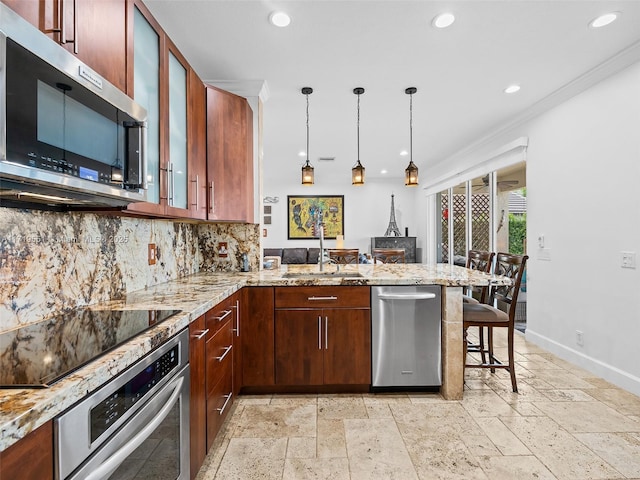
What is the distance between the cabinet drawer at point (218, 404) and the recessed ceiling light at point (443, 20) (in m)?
2.49

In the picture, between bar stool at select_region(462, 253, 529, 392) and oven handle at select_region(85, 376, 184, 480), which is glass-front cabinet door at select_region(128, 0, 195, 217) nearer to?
oven handle at select_region(85, 376, 184, 480)

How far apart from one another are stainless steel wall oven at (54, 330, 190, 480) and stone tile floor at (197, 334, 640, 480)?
565 mm

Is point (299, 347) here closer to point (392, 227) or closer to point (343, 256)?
point (343, 256)

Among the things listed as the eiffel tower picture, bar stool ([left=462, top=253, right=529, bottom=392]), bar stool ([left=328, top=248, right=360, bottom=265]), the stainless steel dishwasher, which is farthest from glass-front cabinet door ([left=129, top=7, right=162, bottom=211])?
the eiffel tower picture

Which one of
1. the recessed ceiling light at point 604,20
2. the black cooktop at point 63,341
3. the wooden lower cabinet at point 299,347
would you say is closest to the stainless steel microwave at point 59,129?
the black cooktop at point 63,341

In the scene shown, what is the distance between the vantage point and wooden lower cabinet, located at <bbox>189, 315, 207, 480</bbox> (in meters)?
1.50

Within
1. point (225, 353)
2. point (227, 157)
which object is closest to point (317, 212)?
point (227, 157)

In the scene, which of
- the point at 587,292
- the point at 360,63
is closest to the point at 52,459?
the point at 360,63

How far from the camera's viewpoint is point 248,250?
119 inches

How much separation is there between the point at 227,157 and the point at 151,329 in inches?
66.3

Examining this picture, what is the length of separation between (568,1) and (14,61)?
105 inches

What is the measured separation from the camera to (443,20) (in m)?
2.16

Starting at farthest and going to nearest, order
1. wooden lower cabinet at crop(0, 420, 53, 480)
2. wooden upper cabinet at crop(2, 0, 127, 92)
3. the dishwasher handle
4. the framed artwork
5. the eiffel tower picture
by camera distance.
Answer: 1. the framed artwork
2. the eiffel tower picture
3. the dishwasher handle
4. wooden upper cabinet at crop(2, 0, 127, 92)
5. wooden lower cabinet at crop(0, 420, 53, 480)

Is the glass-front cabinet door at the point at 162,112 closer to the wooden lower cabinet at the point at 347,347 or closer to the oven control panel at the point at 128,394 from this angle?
the oven control panel at the point at 128,394
